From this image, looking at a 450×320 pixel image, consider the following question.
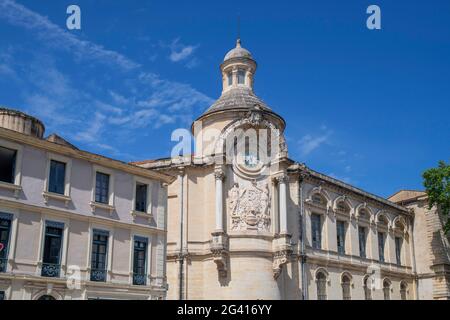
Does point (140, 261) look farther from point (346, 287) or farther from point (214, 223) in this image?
point (346, 287)

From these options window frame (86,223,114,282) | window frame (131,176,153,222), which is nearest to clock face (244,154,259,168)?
window frame (131,176,153,222)

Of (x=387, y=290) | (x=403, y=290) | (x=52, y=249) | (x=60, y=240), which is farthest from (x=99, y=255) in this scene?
(x=403, y=290)

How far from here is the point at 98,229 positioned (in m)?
25.5

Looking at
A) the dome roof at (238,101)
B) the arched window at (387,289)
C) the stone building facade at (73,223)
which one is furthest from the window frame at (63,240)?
the arched window at (387,289)

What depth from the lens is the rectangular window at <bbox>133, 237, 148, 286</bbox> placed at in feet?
87.2

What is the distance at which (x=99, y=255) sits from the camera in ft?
83.1

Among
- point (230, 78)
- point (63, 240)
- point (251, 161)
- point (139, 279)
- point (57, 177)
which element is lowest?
point (139, 279)

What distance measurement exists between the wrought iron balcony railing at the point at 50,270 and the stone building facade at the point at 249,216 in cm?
1293

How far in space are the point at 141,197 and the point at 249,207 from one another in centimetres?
1023

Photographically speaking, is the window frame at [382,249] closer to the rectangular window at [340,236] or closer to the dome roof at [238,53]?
the rectangular window at [340,236]

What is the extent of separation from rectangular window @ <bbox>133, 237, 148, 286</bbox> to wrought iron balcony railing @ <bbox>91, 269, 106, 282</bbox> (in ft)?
5.82
